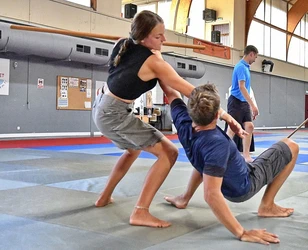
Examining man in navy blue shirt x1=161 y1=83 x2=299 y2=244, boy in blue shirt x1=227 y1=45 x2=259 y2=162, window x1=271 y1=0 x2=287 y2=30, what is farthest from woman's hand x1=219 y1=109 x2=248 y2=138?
window x1=271 y1=0 x2=287 y2=30

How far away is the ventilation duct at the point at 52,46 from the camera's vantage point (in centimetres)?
1127

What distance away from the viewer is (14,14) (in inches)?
487

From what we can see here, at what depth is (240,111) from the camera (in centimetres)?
718

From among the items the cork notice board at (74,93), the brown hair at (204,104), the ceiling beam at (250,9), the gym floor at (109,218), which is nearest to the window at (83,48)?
the cork notice board at (74,93)

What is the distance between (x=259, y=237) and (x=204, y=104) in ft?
2.91

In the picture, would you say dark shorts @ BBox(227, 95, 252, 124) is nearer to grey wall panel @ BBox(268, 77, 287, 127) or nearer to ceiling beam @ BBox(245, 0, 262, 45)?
ceiling beam @ BBox(245, 0, 262, 45)

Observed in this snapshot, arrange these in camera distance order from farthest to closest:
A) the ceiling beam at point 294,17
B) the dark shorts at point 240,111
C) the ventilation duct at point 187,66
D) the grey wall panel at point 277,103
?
1. the ceiling beam at point 294,17
2. the grey wall panel at point 277,103
3. the ventilation duct at point 187,66
4. the dark shorts at point 240,111

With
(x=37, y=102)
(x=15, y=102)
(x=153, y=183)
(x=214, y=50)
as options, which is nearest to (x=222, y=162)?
(x=153, y=183)

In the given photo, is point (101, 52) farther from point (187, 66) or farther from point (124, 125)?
point (124, 125)

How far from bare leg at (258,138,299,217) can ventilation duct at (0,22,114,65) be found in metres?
9.41

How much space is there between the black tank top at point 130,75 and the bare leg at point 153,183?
0.45m

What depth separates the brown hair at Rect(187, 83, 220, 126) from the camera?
2.71 m

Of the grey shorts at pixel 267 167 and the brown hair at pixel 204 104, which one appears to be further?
the grey shorts at pixel 267 167

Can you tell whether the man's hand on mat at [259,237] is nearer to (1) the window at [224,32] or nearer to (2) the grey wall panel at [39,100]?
(2) the grey wall panel at [39,100]
